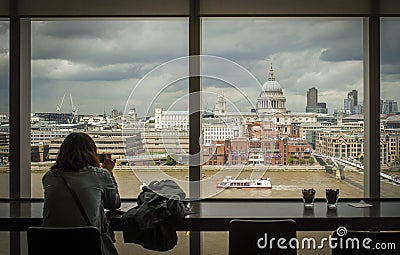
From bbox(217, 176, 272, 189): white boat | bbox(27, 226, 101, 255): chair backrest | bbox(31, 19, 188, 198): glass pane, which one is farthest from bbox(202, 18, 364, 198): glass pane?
bbox(27, 226, 101, 255): chair backrest

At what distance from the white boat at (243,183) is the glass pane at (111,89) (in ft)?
1.22

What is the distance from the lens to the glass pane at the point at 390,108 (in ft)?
11.0

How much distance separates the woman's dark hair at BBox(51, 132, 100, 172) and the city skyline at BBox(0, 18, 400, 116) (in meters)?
0.97

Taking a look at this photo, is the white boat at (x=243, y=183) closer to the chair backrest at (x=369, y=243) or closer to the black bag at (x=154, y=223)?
the black bag at (x=154, y=223)

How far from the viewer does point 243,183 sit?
3391 mm

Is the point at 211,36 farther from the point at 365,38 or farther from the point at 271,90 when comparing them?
the point at 365,38

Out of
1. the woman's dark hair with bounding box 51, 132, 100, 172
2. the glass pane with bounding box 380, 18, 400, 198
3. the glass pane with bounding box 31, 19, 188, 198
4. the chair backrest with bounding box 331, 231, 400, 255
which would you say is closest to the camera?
the chair backrest with bounding box 331, 231, 400, 255

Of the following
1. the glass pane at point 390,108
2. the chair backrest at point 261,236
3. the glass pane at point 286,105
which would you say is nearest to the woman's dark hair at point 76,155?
the chair backrest at point 261,236

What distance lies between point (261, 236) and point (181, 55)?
1611 mm

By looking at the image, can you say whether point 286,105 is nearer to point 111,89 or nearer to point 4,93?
point 111,89

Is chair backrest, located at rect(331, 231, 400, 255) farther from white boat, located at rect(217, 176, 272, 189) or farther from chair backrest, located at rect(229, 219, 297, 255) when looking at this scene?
white boat, located at rect(217, 176, 272, 189)

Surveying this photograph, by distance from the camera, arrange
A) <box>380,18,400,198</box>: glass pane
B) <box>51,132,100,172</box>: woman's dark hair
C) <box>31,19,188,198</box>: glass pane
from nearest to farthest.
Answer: <box>51,132,100,172</box>: woman's dark hair, <box>380,18,400,198</box>: glass pane, <box>31,19,188,198</box>: glass pane

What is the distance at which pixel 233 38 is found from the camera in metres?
3.45

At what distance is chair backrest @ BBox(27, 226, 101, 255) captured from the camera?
7.11 ft
